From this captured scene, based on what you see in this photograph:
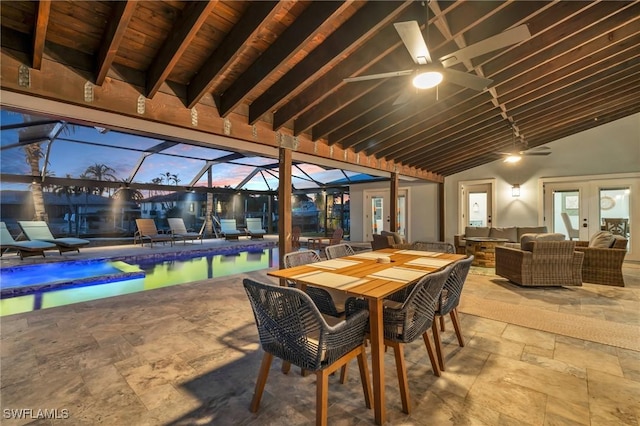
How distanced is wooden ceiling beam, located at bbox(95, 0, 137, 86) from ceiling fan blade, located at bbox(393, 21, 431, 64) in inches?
68.0

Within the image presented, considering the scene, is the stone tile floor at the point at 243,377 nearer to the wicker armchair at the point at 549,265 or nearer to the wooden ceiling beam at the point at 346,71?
the wicker armchair at the point at 549,265

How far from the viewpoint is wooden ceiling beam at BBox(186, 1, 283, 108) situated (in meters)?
2.08

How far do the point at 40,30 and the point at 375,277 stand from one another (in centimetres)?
281

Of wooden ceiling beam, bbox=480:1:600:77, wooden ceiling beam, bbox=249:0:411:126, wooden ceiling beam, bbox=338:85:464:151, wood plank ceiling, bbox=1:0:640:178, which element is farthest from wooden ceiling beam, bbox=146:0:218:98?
wooden ceiling beam, bbox=480:1:600:77

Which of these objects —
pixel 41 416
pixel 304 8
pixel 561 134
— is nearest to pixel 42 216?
pixel 41 416

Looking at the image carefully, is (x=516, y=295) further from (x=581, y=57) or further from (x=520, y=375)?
(x=581, y=57)

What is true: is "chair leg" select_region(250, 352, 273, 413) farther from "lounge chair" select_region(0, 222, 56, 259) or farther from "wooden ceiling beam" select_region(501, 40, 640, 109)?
"lounge chair" select_region(0, 222, 56, 259)

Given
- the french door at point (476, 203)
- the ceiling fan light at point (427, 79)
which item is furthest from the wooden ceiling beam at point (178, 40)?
the french door at point (476, 203)

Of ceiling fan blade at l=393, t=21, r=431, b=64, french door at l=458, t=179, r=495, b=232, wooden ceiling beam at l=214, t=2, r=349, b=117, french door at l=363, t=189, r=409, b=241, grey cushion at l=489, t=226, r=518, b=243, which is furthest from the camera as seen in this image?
french door at l=363, t=189, r=409, b=241

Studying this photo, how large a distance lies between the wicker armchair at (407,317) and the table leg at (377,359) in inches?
5.1

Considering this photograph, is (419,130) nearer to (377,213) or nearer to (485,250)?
(485,250)

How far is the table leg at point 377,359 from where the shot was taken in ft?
5.28

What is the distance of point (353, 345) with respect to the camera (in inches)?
64.6

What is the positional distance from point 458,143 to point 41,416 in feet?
23.8
